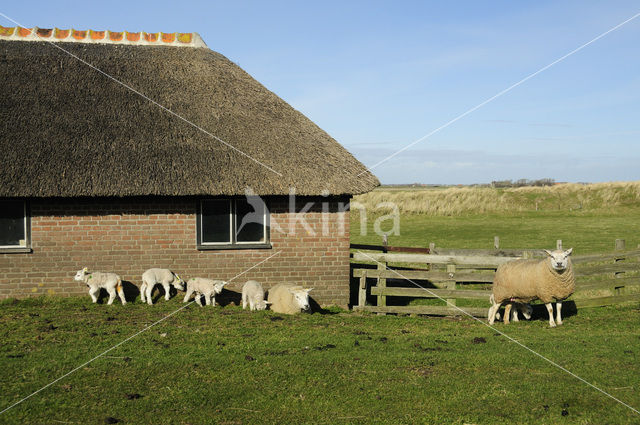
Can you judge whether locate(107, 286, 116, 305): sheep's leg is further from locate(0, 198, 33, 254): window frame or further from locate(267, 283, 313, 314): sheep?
locate(267, 283, 313, 314): sheep

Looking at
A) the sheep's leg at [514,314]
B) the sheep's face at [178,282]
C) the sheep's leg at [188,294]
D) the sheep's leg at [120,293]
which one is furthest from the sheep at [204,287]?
the sheep's leg at [514,314]

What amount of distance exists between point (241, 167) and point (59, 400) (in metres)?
7.13

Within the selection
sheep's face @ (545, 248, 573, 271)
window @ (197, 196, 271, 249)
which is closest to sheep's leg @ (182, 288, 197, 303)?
window @ (197, 196, 271, 249)

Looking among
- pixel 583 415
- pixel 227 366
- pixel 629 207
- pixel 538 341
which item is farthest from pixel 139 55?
pixel 629 207

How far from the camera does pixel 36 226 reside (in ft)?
40.2

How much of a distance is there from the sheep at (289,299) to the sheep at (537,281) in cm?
400

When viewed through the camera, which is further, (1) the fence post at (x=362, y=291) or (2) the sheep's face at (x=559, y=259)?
(1) the fence post at (x=362, y=291)

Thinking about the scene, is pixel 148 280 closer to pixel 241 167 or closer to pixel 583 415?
pixel 241 167

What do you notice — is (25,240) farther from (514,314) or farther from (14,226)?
(514,314)

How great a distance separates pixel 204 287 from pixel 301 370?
490 centimetres

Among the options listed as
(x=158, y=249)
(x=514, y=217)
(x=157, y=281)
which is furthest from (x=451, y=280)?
(x=514, y=217)

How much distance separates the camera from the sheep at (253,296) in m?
12.1

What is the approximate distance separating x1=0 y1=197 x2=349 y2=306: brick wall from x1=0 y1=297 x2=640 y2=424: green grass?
3.92 ft

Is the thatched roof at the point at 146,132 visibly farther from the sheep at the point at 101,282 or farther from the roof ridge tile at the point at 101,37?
the sheep at the point at 101,282
